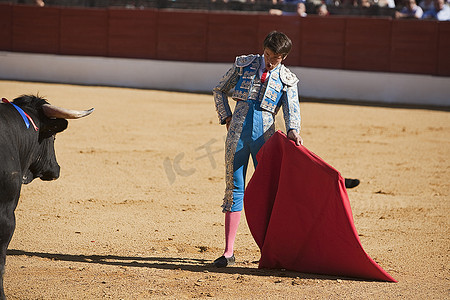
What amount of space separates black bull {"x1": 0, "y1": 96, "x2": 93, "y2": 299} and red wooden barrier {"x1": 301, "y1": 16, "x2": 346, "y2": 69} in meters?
8.66

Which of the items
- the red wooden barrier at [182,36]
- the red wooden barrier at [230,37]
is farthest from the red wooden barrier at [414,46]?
the red wooden barrier at [182,36]

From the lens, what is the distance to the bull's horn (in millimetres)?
3070

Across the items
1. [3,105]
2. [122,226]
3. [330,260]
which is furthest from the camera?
[122,226]

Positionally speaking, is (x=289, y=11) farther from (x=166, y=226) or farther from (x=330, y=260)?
(x=330, y=260)

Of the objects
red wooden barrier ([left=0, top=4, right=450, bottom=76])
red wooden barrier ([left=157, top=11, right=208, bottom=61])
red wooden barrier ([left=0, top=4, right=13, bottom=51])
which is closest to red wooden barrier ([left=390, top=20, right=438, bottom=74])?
red wooden barrier ([left=0, top=4, right=450, bottom=76])

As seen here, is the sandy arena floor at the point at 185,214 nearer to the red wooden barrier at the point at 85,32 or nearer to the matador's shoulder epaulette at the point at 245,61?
the matador's shoulder epaulette at the point at 245,61

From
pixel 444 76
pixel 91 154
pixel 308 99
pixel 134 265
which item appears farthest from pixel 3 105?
pixel 444 76

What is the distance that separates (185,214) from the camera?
468cm

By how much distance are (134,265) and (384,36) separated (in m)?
8.84

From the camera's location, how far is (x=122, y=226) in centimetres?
434

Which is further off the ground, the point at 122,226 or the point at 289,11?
the point at 289,11

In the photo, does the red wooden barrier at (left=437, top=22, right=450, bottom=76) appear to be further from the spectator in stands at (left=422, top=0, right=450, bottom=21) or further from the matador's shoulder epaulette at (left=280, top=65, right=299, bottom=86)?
the matador's shoulder epaulette at (left=280, top=65, right=299, bottom=86)

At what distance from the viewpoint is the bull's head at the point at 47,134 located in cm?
310

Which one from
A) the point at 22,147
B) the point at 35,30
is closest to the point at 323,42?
the point at 35,30
